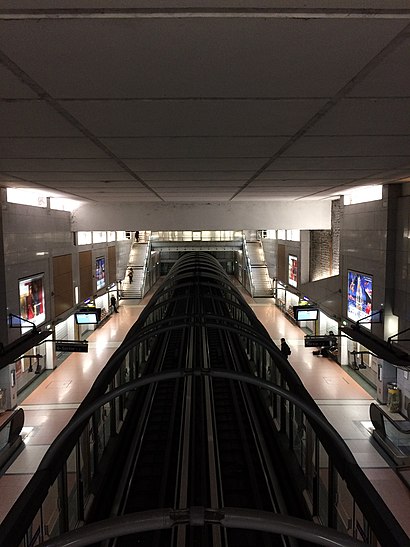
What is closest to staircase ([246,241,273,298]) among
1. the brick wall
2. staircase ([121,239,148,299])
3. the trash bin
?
staircase ([121,239,148,299])

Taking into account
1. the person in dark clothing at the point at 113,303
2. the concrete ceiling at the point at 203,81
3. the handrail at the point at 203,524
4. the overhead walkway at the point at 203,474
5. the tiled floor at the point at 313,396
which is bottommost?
the tiled floor at the point at 313,396

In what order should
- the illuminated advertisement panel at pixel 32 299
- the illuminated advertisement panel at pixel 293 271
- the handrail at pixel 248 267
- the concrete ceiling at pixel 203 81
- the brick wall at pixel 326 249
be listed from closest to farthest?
the concrete ceiling at pixel 203 81 < the illuminated advertisement panel at pixel 32 299 < the brick wall at pixel 326 249 < the illuminated advertisement panel at pixel 293 271 < the handrail at pixel 248 267

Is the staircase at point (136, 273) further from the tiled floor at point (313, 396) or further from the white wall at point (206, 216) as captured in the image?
the white wall at point (206, 216)

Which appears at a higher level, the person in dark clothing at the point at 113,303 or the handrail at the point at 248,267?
the handrail at the point at 248,267

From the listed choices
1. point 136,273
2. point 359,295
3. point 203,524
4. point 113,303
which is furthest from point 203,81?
point 136,273

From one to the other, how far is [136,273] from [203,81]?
24.7m

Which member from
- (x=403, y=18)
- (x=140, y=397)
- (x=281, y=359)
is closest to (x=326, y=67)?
(x=403, y=18)

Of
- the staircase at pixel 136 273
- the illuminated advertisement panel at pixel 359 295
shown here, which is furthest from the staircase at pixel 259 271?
the illuminated advertisement panel at pixel 359 295

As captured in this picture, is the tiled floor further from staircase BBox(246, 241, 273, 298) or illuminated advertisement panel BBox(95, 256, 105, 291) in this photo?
staircase BBox(246, 241, 273, 298)

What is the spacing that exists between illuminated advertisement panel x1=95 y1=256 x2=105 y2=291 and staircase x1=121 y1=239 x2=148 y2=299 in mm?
5376

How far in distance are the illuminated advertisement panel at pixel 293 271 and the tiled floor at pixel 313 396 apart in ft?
8.79

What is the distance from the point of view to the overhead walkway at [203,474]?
1.64m

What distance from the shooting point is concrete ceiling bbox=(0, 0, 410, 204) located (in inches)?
61.4

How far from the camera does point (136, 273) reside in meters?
26.5
